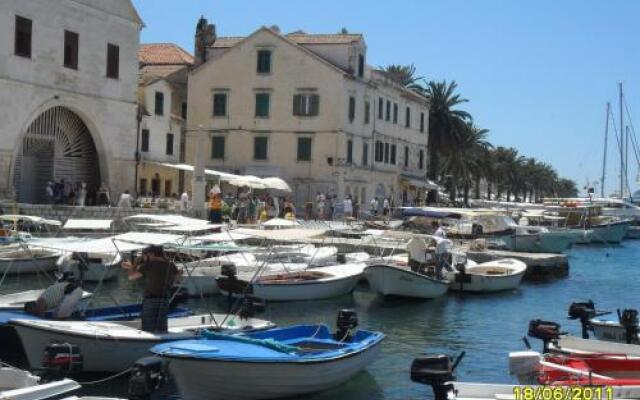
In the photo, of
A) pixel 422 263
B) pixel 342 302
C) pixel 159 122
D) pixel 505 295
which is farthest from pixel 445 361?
pixel 159 122

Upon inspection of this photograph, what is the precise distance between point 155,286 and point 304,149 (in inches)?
1685

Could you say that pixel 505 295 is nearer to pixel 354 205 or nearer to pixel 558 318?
pixel 558 318

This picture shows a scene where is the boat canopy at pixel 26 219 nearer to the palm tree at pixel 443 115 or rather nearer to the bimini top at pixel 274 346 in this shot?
the bimini top at pixel 274 346

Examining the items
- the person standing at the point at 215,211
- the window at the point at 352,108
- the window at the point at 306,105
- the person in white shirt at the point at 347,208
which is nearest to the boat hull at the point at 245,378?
the person standing at the point at 215,211

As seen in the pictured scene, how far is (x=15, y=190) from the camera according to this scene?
3825 centimetres

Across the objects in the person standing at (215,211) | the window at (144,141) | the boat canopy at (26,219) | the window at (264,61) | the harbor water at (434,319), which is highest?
the window at (264,61)

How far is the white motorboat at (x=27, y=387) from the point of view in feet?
Result: 35.6

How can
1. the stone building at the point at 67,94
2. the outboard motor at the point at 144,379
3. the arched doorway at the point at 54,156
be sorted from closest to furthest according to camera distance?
the outboard motor at the point at 144,379 < the stone building at the point at 67,94 < the arched doorway at the point at 54,156

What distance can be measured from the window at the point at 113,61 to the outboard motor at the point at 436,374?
34.0 meters

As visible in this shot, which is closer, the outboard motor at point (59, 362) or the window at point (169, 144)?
the outboard motor at point (59, 362)

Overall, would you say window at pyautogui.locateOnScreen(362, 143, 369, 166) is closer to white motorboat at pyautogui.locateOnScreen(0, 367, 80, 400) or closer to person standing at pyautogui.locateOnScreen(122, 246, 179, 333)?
person standing at pyautogui.locateOnScreen(122, 246, 179, 333)

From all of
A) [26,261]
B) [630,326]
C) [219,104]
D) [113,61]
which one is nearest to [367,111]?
[219,104]

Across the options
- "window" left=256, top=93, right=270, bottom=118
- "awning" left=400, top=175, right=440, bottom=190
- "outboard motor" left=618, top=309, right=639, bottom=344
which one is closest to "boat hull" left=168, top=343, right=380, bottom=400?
"outboard motor" left=618, top=309, right=639, bottom=344
